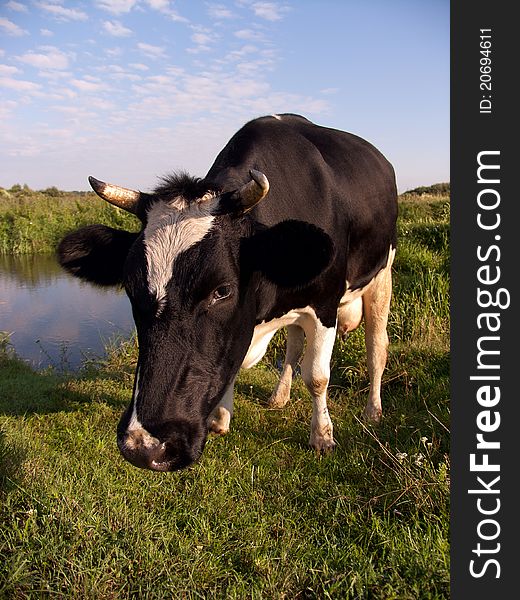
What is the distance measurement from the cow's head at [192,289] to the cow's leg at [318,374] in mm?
824

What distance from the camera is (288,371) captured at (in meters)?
4.79

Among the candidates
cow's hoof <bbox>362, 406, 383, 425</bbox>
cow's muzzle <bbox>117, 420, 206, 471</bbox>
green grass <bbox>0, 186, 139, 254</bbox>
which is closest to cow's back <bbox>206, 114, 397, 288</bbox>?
cow's hoof <bbox>362, 406, 383, 425</bbox>

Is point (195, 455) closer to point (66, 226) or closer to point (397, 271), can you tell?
point (397, 271)

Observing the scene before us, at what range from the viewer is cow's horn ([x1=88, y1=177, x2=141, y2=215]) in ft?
9.75

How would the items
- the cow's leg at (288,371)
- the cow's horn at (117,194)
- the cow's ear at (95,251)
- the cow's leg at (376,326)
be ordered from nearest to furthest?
the cow's horn at (117,194) < the cow's ear at (95,251) < the cow's leg at (376,326) < the cow's leg at (288,371)

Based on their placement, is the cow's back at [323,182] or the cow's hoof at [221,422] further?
the cow's hoof at [221,422]

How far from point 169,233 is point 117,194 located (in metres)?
0.61

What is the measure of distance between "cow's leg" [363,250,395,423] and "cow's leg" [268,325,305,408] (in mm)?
624

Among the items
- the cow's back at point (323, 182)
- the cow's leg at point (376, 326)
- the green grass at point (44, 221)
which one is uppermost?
the green grass at point (44, 221)

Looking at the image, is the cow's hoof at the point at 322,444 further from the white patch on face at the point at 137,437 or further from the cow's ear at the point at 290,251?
the white patch on face at the point at 137,437

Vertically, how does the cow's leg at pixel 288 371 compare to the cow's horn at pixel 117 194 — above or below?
below

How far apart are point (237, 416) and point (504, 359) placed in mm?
2492

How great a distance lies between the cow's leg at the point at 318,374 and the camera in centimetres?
377

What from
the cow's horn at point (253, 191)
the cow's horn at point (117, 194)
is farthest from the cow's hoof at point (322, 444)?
the cow's horn at point (117, 194)
